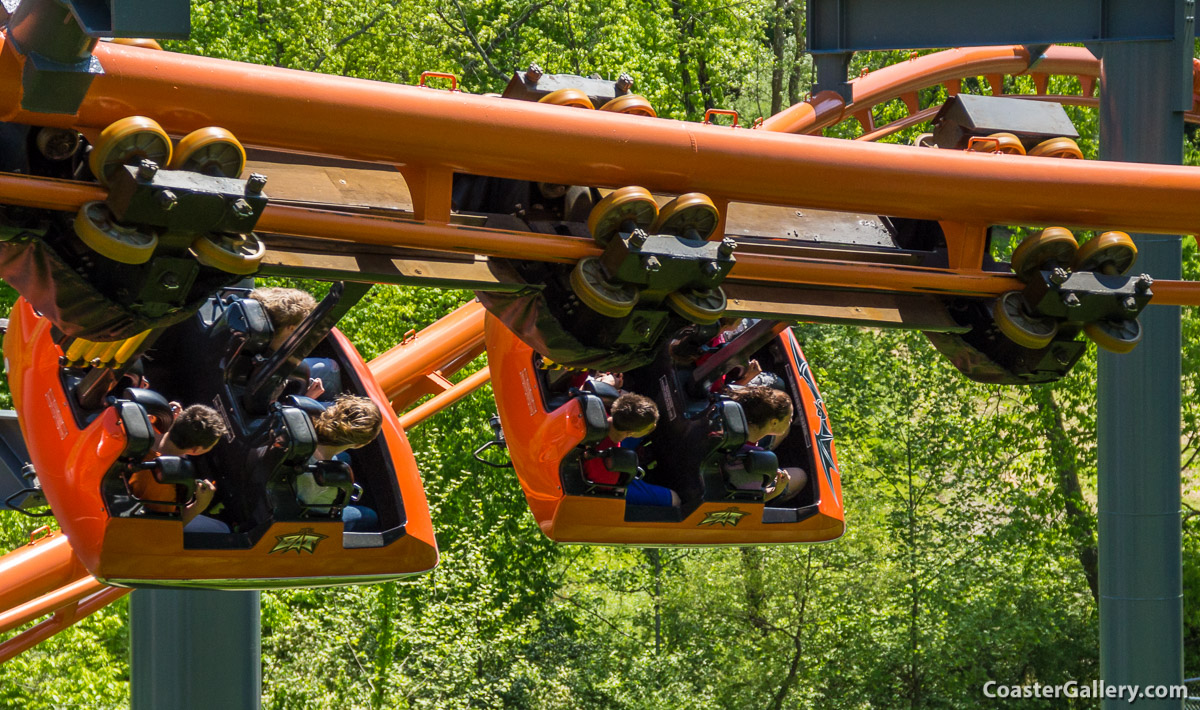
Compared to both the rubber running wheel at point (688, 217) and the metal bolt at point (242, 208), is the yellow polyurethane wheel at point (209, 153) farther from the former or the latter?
the rubber running wheel at point (688, 217)

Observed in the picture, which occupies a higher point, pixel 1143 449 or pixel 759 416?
pixel 759 416

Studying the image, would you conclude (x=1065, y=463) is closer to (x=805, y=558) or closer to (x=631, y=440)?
(x=805, y=558)

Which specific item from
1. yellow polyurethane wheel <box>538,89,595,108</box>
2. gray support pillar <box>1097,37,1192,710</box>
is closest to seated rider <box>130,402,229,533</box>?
yellow polyurethane wheel <box>538,89,595,108</box>

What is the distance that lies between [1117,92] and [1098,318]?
3674 mm

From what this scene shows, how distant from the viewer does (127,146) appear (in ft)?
7.59

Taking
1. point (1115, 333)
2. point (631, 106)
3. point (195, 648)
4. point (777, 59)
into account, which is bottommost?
point (777, 59)

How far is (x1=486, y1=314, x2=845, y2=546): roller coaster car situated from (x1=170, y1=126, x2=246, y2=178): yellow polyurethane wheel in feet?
7.33

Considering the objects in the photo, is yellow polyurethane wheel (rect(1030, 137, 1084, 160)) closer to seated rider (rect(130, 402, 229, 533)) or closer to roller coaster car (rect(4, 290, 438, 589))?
roller coaster car (rect(4, 290, 438, 589))

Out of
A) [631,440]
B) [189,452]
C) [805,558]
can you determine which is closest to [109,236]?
[189,452]

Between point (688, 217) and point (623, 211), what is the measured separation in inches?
5.2

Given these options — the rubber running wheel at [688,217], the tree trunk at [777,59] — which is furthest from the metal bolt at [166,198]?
the tree trunk at [777,59]

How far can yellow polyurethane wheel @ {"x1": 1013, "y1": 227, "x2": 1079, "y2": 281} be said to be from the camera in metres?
3.28

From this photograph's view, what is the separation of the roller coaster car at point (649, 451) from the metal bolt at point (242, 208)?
86.4 inches

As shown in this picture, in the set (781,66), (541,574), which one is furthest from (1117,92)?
(781,66)
